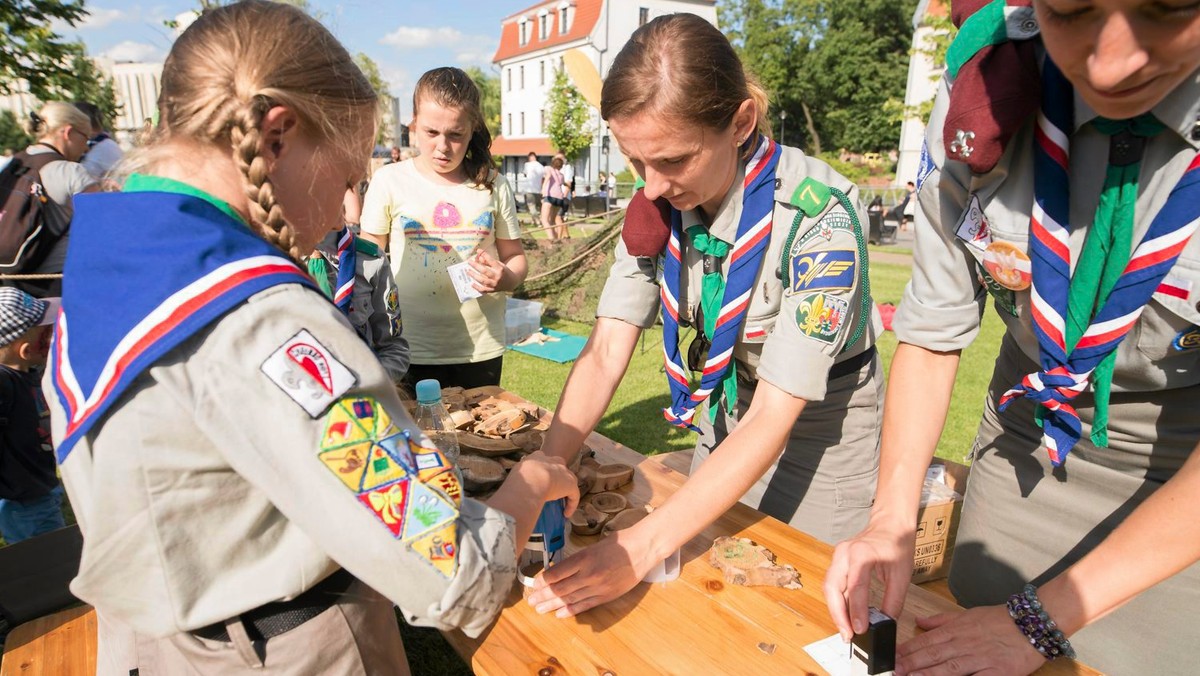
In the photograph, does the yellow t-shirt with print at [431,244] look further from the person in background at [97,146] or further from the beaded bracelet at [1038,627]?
the person in background at [97,146]

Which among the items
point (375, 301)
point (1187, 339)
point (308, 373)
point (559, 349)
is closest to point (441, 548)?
point (308, 373)

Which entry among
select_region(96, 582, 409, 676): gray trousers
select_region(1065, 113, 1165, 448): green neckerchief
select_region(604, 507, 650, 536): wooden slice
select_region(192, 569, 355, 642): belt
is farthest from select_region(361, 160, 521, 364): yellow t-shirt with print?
select_region(1065, 113, 1165, 448): green neckerchief

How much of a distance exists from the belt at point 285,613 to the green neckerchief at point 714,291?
1107 mm

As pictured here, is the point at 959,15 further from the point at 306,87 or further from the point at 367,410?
the point at 367,410

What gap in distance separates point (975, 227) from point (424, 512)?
44.2 inches

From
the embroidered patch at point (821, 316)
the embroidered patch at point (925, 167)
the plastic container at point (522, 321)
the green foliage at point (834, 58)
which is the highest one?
the green foliage at point (834, 58)

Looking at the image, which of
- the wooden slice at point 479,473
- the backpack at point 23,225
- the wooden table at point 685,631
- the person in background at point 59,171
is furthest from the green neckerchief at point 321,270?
the backpack at point 23,225

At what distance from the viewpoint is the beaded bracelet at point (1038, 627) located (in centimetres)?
117

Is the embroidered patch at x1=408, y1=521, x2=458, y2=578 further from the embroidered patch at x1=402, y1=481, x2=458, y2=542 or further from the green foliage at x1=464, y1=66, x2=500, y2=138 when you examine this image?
the green foliage at x1=464, y1=66, x2=500, y2=138

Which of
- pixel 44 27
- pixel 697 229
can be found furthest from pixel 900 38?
pixel 697 229

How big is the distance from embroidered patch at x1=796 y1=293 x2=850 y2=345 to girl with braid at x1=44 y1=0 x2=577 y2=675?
87 centimetres

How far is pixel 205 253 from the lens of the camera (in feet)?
2.86

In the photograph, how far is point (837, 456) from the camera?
200 centimetres

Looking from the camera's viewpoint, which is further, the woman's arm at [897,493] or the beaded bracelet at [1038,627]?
the woman's arm at [897,493]
